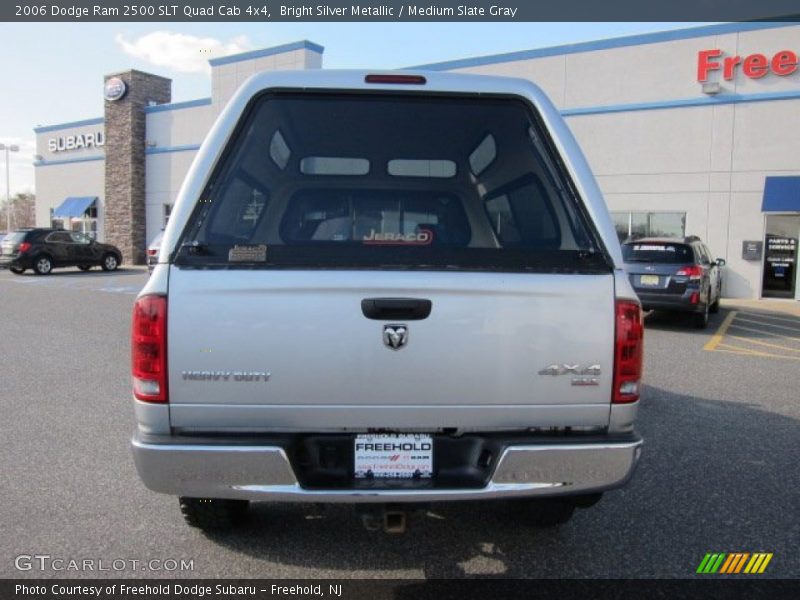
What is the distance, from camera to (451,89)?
9.59ft

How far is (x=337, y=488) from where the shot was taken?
2.53 metres

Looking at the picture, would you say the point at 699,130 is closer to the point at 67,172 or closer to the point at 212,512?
the point at 212,512

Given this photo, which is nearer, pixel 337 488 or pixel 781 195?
pixel 337 488

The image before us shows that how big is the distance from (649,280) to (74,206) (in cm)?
3150

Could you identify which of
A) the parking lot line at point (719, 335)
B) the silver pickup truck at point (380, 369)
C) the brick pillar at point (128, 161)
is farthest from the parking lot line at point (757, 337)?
the brick pillar at point (128, 161)

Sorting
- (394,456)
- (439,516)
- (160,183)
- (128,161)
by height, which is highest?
(128,161)

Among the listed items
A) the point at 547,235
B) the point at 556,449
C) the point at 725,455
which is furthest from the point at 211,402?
the point at 725,455

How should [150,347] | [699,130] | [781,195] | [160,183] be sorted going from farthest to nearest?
[160,183] → [699,130] → [781,195] → [150,347]

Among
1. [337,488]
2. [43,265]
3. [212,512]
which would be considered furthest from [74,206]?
[337,488]

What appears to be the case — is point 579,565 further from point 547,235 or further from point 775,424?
point 775,424

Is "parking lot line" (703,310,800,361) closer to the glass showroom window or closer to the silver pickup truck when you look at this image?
the glass showroom window

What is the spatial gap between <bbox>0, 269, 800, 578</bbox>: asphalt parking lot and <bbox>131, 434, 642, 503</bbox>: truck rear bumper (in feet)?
2.33

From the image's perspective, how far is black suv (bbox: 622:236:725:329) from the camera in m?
11.1

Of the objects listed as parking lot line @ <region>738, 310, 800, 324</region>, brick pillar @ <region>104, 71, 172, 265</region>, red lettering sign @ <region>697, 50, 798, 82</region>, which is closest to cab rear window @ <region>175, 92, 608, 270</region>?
parking lot line @ <region>738, 310, 800, 324</region>
